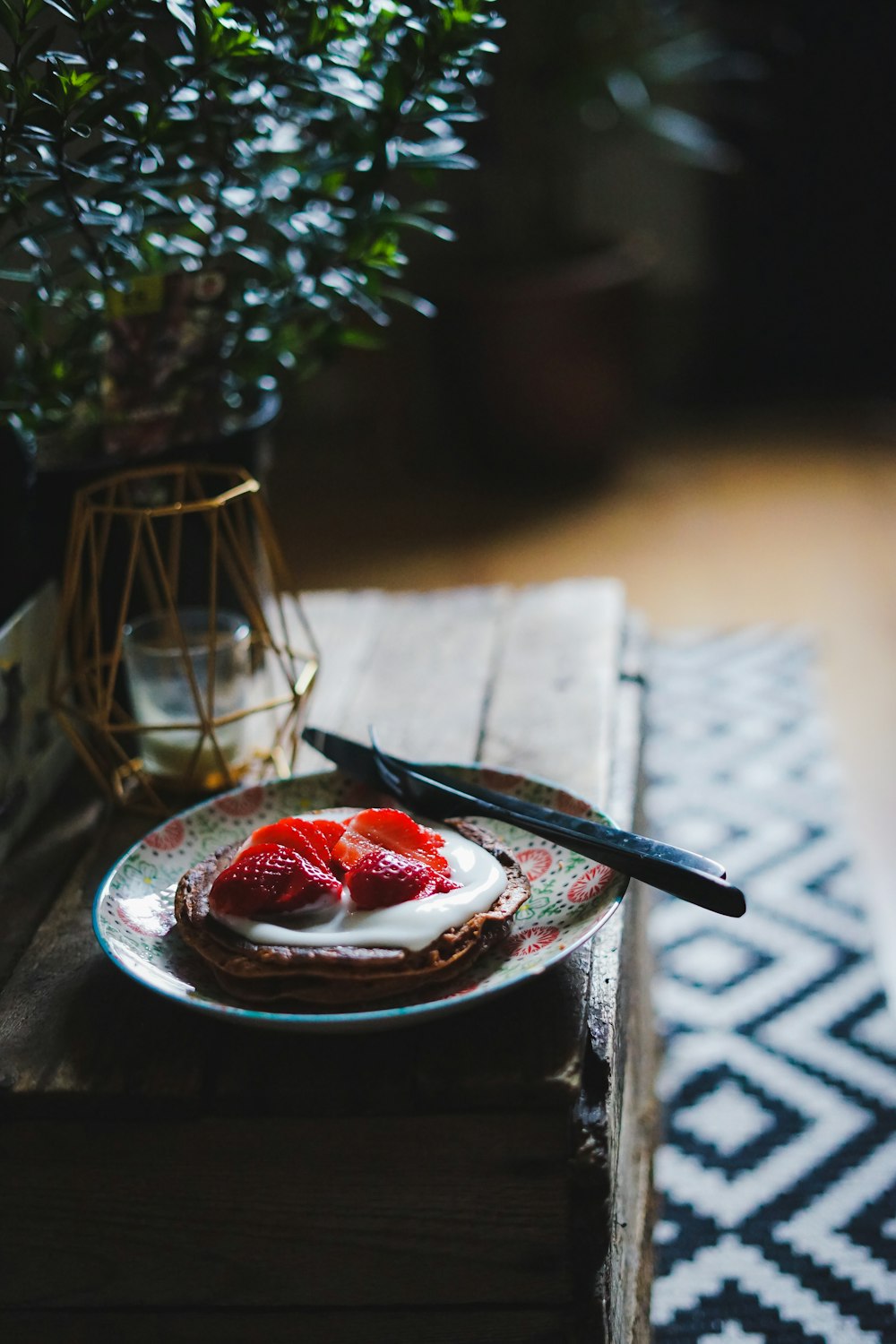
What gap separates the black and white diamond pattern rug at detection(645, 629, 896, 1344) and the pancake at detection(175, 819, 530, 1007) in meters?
0.42

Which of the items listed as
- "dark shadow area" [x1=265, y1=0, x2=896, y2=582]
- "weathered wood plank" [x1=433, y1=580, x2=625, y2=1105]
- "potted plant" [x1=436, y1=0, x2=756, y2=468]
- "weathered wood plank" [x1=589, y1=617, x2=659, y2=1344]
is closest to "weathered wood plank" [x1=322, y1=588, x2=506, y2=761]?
"weathered wood plank" [x1=433, y1=580, x2=625, y2=1105]

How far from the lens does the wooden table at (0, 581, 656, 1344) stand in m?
0.66

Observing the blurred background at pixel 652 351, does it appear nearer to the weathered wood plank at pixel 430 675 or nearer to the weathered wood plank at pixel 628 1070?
the weathered wood plank at pixel 430 675

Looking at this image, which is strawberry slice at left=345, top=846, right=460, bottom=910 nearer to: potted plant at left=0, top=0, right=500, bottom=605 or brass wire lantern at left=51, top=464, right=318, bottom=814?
brass wire lantern at left=51, top=464, right=318, bottom=814

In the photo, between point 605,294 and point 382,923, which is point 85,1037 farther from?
point 605,294

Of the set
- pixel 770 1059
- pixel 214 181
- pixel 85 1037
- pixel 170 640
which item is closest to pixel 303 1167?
pixel 85 1037

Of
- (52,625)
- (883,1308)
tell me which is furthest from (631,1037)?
(52,625)

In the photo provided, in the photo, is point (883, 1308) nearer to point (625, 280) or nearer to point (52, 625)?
point (52, 625)

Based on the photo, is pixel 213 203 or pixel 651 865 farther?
pixel 213 203

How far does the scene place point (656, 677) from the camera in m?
1.95

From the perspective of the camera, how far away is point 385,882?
676mm

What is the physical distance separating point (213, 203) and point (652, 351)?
7.43 feet

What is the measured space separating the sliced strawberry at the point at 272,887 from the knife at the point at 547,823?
136 mm

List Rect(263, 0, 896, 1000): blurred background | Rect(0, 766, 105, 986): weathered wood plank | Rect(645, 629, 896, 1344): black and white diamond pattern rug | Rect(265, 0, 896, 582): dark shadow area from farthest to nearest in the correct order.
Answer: Rect(265, 0, 896, 582): dark shadow area, Rect(263, 0, 896, 1000): blurred background, Rect(645, 629, 896, 1344): black and white diamond pattern rug, Rect(0, 766, 105, 986): weathered wood plank
